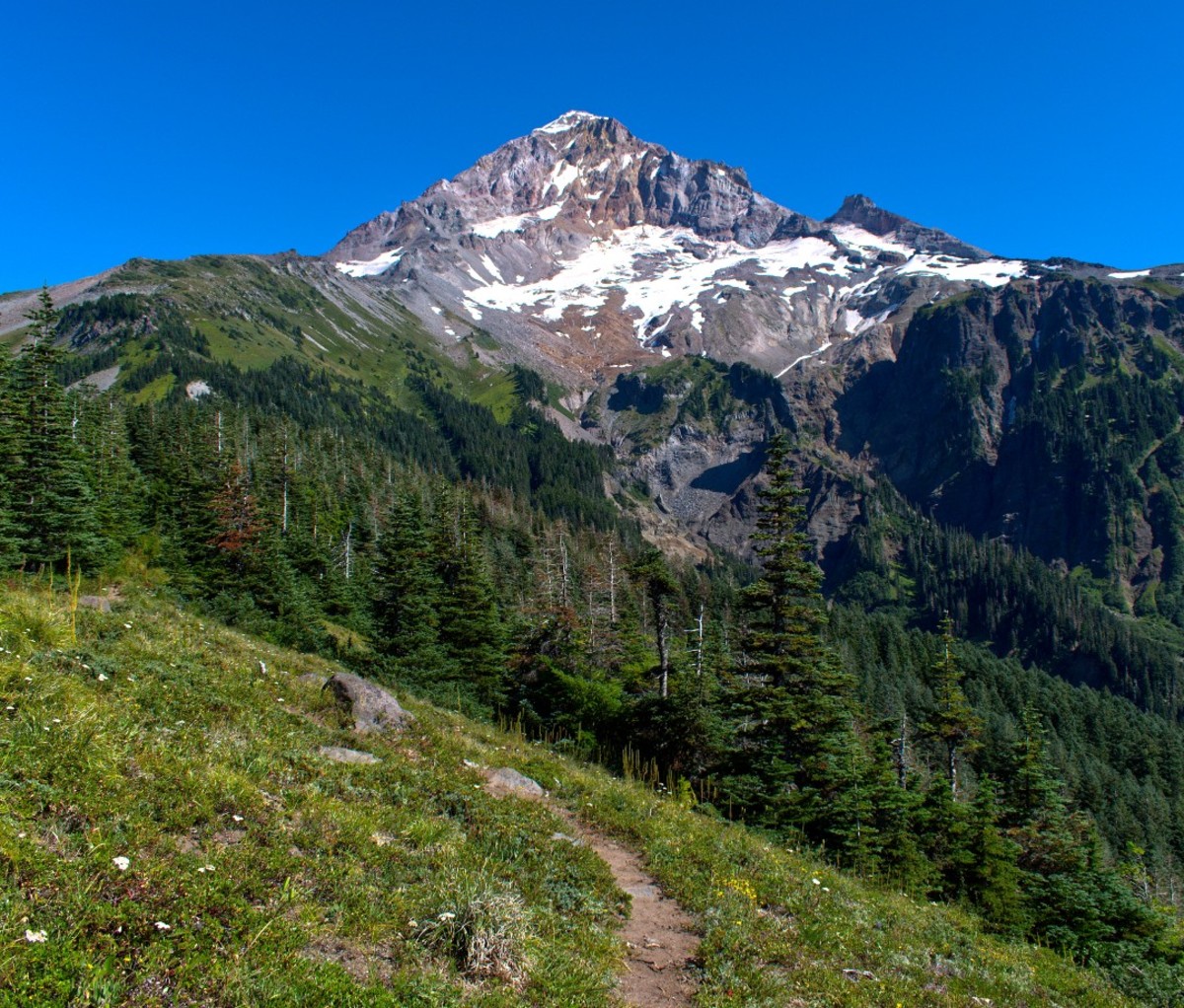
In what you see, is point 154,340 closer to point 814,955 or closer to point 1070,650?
point 814,955

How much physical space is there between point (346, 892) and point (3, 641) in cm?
730

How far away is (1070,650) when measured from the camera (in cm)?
19275

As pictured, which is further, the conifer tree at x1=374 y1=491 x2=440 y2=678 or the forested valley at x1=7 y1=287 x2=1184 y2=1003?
A: the conifer tree at x1=374 y1=491 x2=440 y2=678

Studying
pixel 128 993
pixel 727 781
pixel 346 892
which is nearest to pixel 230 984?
pixel 128 993

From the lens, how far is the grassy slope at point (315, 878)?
5328 millimetres

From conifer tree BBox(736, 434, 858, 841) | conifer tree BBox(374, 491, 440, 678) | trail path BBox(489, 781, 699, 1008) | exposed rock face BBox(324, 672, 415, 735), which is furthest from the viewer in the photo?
conifer tree BBox(374, 491, 440, 678)

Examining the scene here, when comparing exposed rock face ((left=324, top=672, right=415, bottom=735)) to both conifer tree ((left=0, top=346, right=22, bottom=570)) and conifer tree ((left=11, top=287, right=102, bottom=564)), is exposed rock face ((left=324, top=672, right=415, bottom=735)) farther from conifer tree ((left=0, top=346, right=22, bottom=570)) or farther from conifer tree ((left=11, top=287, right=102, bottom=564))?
conifer tree ((left=11, top=287, right=102, bottom=564))

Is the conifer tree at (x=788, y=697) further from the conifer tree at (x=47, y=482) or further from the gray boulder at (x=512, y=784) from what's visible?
the conifer tree at (x=47, y=482)

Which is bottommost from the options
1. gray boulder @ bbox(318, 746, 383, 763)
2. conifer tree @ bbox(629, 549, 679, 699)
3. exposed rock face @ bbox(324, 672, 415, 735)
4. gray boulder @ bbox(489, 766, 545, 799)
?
gray boulder @ bbox(489, 766, 545, 799)

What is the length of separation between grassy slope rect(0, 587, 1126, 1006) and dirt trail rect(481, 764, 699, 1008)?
0.94 feet

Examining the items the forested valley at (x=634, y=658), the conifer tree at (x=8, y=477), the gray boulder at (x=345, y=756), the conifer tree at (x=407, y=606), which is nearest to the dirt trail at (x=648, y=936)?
the gray boulder at (x=345, y=756)

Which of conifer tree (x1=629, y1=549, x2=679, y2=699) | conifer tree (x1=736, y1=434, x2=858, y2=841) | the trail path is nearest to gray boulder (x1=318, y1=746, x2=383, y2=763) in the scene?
the trail path

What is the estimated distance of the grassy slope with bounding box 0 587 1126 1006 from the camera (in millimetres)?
5328

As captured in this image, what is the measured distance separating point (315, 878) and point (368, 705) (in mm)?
7985
